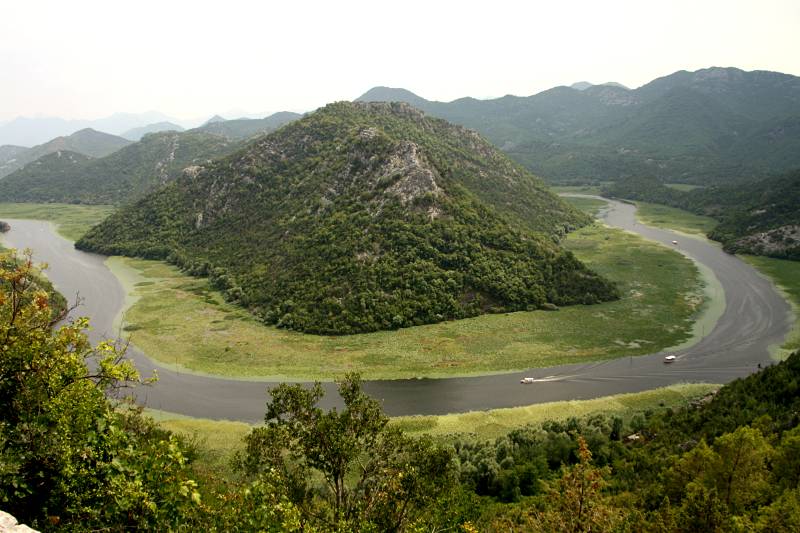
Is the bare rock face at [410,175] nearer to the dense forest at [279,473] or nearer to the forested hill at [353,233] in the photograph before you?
the forested hill at [353,233]

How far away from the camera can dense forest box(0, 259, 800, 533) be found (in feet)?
56.6

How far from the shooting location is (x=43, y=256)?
161 m

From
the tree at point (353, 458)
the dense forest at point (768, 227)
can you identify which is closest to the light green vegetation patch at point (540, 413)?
the tree at point (353, 458)

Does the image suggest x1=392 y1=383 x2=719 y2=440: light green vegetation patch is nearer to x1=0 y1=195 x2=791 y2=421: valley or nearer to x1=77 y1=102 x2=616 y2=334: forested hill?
x1=0 y1=195 x2=791 y2=421: valley

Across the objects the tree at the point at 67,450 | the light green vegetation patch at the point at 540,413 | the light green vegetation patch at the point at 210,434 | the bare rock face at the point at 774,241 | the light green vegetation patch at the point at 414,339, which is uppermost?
the bare rock face at the point at 774,241

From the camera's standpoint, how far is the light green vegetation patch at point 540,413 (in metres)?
62.9

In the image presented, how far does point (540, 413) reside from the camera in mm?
66875

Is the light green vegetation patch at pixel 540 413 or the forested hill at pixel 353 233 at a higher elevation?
the forested hill at pixel 353 233

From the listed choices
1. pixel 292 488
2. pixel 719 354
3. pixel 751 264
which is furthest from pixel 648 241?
pixel 292 488

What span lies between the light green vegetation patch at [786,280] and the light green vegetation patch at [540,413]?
27156mm

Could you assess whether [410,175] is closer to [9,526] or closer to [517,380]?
[517,380]

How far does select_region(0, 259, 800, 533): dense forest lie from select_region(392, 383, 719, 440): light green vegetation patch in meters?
17.7

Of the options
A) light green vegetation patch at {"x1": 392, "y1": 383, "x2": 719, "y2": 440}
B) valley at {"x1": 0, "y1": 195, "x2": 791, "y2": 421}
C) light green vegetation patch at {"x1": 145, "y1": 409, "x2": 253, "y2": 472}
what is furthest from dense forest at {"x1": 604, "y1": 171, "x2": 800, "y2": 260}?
light green vegetation patch at {"x1": 145, "y1": 409, "x2": 253, "y2": 472}

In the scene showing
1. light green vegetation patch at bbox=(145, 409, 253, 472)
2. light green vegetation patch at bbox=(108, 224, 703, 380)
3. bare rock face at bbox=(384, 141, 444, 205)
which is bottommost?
light green vegetation patch at bbox=(145, 409, 253, 472)
